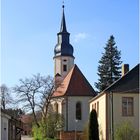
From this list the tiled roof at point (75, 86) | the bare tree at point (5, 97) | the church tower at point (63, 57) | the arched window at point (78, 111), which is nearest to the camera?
the arched window at point (78, 111)

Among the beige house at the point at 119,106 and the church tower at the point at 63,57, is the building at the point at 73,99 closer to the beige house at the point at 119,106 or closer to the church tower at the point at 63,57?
the church tower at the point at 63,57

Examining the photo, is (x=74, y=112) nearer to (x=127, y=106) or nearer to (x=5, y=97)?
(x=5, y=97)

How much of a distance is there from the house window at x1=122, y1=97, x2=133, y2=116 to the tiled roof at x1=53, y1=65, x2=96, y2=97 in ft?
81.8

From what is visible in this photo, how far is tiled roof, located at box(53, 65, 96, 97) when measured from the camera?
65812 millimetres

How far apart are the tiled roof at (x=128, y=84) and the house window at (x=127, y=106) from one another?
82 cm

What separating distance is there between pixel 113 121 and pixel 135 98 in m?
3.08

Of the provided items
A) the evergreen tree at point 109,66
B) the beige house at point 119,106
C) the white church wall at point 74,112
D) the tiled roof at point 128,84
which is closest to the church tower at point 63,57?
the evergreen tree at point 109,66

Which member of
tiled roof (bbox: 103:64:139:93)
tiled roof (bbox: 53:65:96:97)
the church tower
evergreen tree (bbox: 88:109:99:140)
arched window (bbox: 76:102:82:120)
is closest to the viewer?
evergreen tree (bbox: 88:109:99:140)

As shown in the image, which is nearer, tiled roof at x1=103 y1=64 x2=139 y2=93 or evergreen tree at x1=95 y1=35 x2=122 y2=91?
tiled roof at x1=103 y1=64 x2=139 y2=93

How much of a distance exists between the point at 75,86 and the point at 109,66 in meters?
13.0

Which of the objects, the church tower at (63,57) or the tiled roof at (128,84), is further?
the church tower at (63,57)

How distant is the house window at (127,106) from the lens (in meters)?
40.7

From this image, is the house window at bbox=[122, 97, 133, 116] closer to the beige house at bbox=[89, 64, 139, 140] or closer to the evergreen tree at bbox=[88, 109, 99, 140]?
the beige house at bbox=[89, 64, 139, 140]

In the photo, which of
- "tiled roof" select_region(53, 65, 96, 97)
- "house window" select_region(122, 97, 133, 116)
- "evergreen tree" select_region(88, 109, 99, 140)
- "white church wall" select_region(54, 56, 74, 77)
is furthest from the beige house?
"white church wall" select_region(54, 56, 74, 77)
